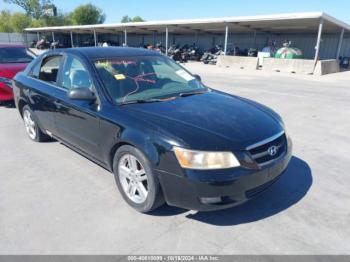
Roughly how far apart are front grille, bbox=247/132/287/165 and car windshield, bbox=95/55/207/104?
129 cm

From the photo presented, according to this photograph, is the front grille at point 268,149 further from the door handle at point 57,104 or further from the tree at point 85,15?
the tree at point 85,15

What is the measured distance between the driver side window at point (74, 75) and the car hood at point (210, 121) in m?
0.84

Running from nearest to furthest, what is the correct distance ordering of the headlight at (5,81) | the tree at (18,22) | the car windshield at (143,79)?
the car windshield at (143,79) < the headlight at (5,81) < the tree at (18,22)

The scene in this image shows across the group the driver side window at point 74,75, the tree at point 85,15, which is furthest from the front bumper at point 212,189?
the tree at point 85,15

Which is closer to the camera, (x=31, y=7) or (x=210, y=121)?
(x=210, y=121)

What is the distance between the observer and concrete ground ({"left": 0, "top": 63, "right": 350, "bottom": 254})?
2557 mm

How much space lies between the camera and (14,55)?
8258mm

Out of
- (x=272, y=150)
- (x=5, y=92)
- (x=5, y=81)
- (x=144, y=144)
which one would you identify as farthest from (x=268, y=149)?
(x=5, y=92)

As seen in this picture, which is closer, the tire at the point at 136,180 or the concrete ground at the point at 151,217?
the concrete ground at the point at 151,217

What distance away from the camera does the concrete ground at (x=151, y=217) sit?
8.39 ft

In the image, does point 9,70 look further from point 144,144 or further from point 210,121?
point 210,121

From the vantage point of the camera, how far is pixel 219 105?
337 centimetres

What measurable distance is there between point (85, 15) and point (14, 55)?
73.1 m

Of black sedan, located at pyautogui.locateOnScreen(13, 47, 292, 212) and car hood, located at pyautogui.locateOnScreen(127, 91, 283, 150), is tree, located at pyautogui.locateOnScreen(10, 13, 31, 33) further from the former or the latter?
car hood, located at pyautogui.locateOnScreen(127, 91, 283, 150)
